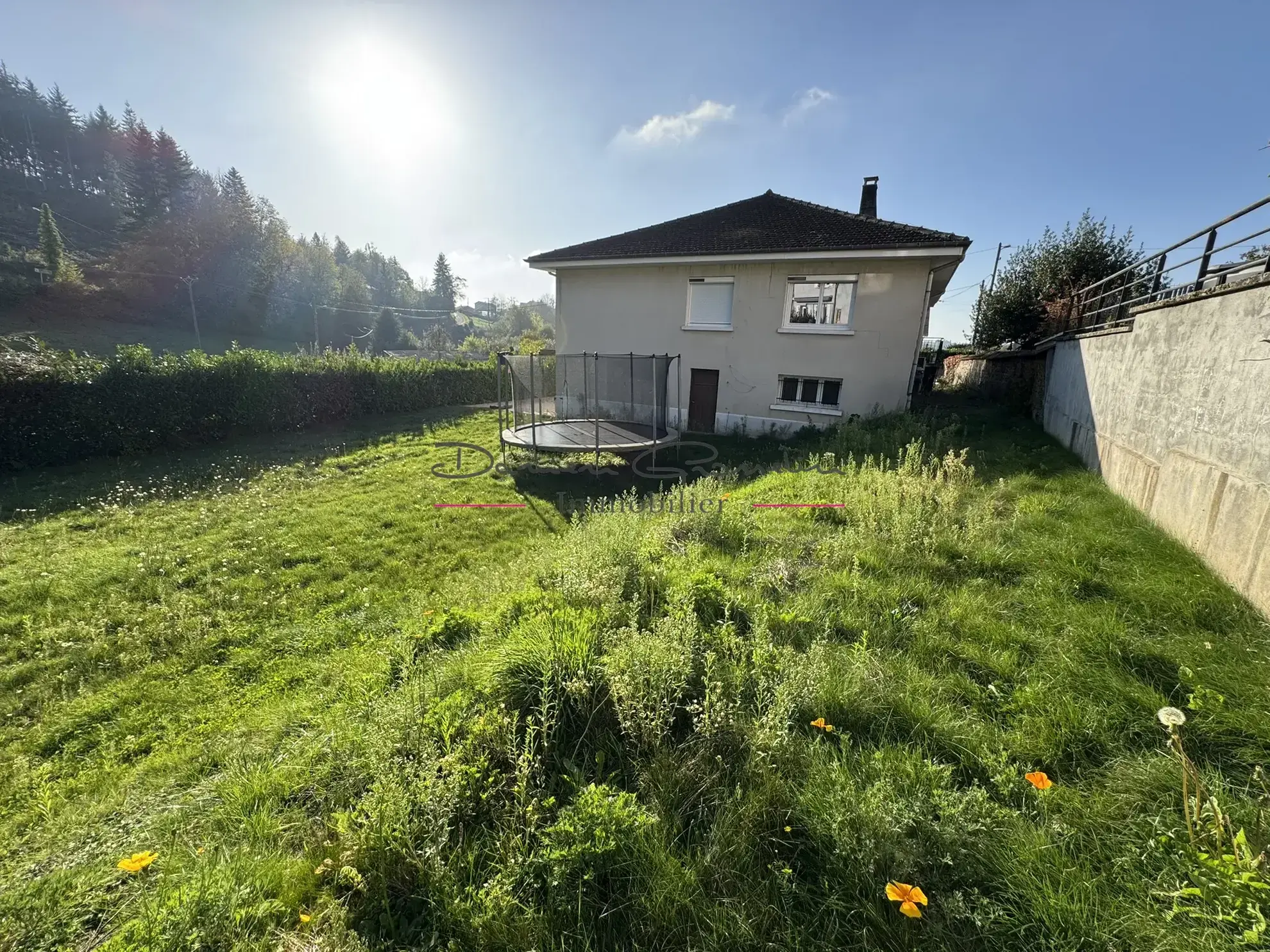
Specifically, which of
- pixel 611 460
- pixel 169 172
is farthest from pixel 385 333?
pixel 611 460

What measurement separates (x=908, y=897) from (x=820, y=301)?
482 inches

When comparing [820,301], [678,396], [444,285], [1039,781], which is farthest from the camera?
[444,285]

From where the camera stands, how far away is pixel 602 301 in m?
14.0

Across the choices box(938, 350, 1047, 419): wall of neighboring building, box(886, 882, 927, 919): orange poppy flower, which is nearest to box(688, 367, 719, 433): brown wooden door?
box(938, 350, 1047, 419): wall of neighboring building

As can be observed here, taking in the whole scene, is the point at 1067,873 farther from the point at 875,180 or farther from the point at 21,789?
the point at 875,180

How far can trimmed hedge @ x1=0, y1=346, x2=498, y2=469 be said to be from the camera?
348 inches

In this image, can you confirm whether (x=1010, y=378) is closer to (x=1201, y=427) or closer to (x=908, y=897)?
(x=1201, y=427)

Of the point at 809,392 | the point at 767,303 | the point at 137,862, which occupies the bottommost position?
the point at 137,862

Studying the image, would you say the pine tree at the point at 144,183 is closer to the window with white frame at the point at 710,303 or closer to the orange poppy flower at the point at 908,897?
the window with white frame at the point at 710,303

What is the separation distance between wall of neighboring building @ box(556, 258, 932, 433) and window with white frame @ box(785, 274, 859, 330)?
151 millimetres

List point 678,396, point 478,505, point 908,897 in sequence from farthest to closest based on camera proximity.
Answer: point 678,396 < point 478,505 < point 908,897

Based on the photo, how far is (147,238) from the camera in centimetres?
4838

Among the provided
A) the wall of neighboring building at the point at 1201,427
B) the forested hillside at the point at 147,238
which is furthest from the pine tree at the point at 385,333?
the wall of neighboring building at the point at 1201,427

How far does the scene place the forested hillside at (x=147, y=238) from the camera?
43875 mm
